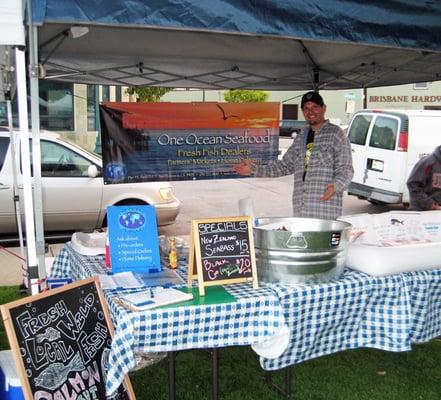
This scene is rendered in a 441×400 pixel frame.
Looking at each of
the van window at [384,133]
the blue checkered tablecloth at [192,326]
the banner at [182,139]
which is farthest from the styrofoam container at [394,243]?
the van window at [384,133]

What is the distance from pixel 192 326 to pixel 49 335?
62cm

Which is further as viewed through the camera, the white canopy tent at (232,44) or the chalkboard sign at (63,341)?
the white canopy tent at (232,44)

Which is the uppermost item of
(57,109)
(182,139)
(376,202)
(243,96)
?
(243,96)

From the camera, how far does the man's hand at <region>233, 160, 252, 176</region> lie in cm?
510

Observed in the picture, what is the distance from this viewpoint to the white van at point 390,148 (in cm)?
967

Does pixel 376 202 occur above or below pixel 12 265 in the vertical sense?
above

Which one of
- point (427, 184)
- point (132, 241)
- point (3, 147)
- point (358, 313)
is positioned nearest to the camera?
point (358, 313)

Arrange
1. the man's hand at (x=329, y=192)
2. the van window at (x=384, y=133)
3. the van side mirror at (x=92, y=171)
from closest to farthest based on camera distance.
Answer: the man's hand at (x=329, y=192)
the van side mirror at (x=92, y=171)
the van window at (x=384, y=133)

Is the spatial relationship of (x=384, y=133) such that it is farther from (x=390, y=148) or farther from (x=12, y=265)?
(x=12, y=265)

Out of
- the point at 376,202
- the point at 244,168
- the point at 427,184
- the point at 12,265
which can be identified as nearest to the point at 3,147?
the point at 12,265

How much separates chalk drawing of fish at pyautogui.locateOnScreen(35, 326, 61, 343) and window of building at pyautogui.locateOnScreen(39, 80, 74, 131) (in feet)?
40.5

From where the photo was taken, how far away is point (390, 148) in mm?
9852

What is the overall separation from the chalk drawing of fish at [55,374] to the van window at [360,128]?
8.87m

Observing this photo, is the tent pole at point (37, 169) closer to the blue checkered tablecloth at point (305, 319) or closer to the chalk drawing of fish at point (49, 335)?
the blue checkered tablecloth at point (305, 319)
